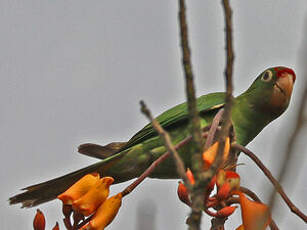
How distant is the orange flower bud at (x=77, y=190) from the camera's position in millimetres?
1394

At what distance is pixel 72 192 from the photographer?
141 cm

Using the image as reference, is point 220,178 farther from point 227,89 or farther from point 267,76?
point 267,76

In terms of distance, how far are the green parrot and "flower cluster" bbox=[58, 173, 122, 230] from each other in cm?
111

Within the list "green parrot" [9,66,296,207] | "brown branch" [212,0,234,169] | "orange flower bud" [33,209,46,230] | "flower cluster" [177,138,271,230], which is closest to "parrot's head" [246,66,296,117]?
"green parrot" [9,66,296,207]

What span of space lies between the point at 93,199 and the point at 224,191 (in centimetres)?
34

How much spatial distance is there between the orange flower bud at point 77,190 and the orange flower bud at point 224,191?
0.33 metres

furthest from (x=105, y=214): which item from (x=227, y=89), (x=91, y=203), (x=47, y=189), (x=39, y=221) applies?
(x=47, y=189)

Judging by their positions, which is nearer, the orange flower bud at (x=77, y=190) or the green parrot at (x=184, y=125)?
the orange flower bud at (x=77, y=190)

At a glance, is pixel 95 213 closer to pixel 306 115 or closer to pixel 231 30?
pixel 231 30

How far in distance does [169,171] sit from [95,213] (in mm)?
1269

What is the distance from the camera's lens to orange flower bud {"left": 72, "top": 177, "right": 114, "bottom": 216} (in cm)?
138

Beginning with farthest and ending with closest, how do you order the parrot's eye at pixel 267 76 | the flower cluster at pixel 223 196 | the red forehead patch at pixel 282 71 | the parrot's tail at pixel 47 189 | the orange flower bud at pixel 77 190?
the parrot's eye at pixel 267 76
the red forehead patch at pixel 282 71
the parrot's tail at pixel 47 189
the orange flower bud at pixel 77 190
the flower cluster at pixel 223 196

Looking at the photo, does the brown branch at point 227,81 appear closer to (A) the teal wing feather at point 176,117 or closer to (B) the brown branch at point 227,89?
(B) the brown branch at point 227,89

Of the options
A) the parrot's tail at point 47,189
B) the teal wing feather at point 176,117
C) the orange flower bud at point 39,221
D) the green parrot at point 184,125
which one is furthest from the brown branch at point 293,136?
the teal wing feather at point 176,117
